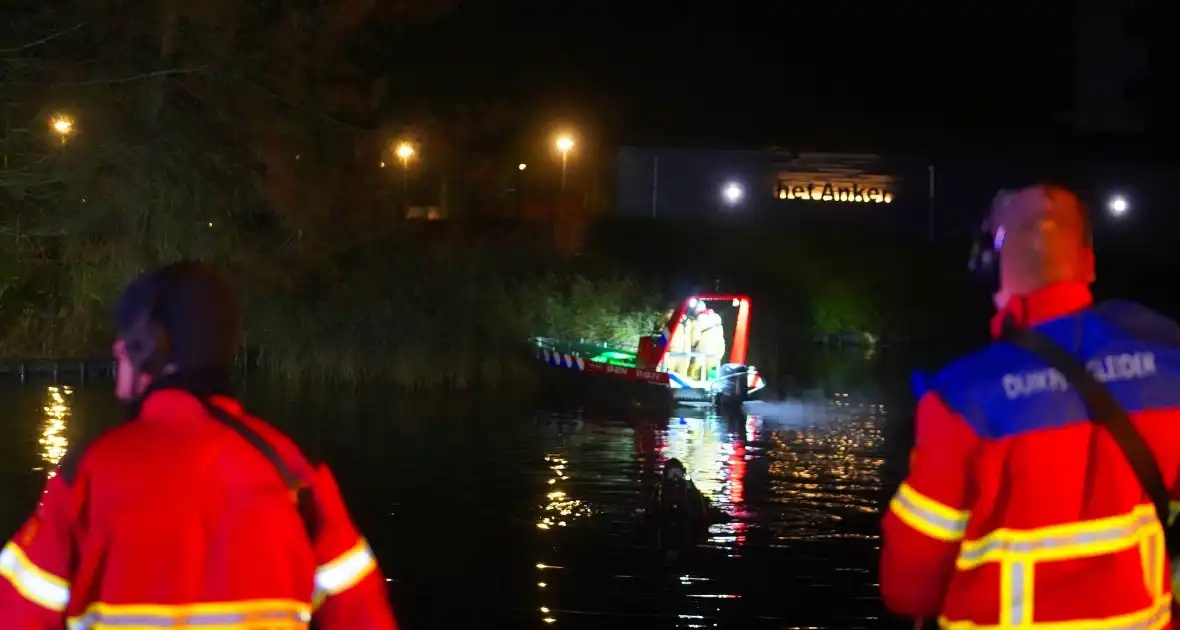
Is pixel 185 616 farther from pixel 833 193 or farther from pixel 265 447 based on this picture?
pixel 833 193

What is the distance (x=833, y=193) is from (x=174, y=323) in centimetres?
5153

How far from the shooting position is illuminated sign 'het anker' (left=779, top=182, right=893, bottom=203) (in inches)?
2085

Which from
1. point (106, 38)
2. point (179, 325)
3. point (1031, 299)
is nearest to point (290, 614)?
point (179, 325)

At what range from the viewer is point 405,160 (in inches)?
1085

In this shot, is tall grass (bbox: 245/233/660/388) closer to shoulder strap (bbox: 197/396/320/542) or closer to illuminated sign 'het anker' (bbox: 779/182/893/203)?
shoulder strap (bbox: 197/396/320/542)

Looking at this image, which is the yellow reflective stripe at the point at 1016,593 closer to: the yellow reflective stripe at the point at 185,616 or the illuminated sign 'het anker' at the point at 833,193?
the yellow reflective stripe at the point at 185,616

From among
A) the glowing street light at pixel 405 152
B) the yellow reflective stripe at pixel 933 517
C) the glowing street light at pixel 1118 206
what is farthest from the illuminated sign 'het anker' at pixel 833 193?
the yellow reflective stripe at pixel 933 517

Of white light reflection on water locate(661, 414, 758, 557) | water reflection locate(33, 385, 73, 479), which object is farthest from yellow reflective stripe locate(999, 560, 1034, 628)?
water reflection locate(33, 385, 73, 479)

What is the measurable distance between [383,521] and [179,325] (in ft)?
26.0

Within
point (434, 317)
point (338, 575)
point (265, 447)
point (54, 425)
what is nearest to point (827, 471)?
point (54, 425)

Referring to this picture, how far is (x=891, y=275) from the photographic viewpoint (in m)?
44.8

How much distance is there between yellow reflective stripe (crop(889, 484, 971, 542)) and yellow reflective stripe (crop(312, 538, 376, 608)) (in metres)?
1.23

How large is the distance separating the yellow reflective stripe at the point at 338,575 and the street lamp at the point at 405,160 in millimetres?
23245

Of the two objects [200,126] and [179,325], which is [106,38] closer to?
[200,126]
